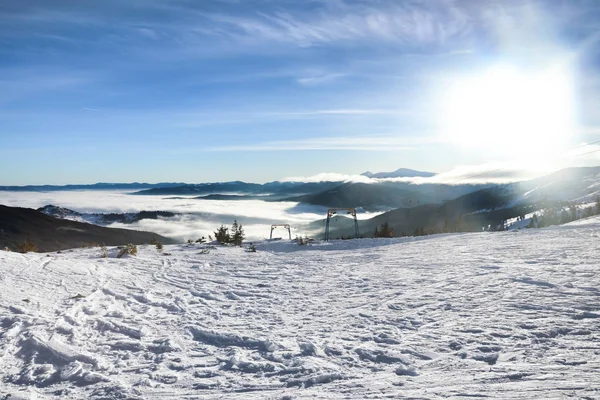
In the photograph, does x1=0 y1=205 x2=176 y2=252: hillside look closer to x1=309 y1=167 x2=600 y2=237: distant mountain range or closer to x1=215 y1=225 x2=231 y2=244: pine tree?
x1=215 y1=225 x2=231 y2=244: pine tree

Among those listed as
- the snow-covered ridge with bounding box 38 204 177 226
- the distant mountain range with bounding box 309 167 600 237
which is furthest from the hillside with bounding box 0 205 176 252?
the snow-covered ridge with bounding box 38 204 177 226

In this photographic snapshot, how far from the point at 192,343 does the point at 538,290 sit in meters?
4.82

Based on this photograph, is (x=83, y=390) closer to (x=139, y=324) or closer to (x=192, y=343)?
(x=192, y=343)

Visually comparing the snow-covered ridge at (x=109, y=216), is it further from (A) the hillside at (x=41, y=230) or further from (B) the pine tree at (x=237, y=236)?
(B) the pine tree at (x=237, y=236)

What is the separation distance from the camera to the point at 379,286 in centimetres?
757

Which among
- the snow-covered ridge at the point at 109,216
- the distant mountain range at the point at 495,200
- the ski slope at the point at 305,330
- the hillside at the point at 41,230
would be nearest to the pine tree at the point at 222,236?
the ski slope at the point at 305,330

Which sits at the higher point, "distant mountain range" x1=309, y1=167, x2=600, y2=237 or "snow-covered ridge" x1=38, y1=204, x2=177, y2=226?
"distant mountain range" x1=309, y1=167, x2=600, y2=237

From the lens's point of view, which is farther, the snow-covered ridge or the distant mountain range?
the snow-covered ridge

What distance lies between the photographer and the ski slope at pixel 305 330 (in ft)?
12.0

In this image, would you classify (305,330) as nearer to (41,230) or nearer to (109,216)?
(41,230)

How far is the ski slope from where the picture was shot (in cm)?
366

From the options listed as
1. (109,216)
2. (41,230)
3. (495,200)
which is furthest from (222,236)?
(109,216)

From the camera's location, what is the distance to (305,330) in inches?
205

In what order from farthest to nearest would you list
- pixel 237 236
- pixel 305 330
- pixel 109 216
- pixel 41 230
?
pixel 109 216, pixel 41 230, pixel 237 236, pixel 305 330
